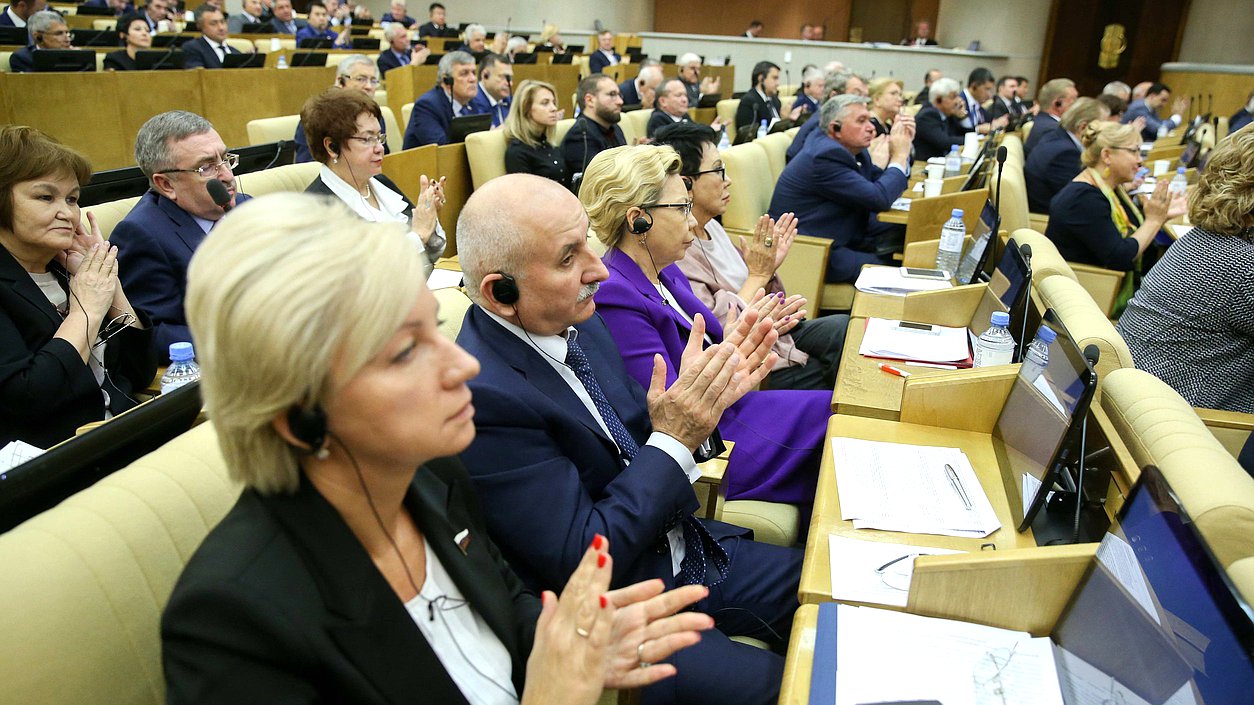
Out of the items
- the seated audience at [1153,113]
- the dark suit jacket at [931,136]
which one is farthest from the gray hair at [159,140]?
the seated audience at [1153,113]

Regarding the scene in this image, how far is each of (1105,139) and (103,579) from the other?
4085 mm

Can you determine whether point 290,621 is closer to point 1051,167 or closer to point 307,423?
point 307,423

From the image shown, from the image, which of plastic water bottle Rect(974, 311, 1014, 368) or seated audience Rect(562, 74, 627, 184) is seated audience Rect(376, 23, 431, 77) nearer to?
seated audience Rect(562, 74, 627, 184)

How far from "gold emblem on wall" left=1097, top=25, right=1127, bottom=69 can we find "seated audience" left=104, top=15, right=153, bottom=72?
13.3 metres

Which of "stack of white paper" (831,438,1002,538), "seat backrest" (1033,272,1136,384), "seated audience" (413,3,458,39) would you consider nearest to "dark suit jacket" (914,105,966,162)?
"seat backrest" (1033,272,1136,384)

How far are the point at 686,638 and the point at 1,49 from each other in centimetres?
879

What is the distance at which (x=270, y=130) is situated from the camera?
429cm

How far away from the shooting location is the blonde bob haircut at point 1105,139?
12.1 feet

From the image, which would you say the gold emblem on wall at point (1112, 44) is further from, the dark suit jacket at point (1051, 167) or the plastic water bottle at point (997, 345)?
the plastic water bottle at point (997, 345)

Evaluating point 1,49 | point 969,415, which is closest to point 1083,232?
point 969,415

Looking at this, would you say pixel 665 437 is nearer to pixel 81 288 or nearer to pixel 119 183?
pixel 81 288

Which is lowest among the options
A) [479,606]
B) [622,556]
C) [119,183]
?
[622,556]

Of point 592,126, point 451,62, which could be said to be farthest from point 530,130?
point 451,62

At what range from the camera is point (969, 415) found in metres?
1.92
